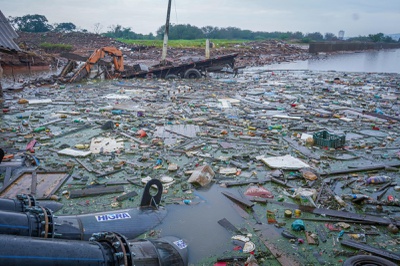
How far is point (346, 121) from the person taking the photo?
372 inches

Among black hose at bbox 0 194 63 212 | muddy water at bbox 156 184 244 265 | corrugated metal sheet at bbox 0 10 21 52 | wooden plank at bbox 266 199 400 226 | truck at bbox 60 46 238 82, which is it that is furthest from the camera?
truck at bbox 60 46 238 82

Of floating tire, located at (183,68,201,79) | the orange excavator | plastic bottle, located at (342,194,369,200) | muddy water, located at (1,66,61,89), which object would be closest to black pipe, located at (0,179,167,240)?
plastic bottle, located at (342,194,369,200)

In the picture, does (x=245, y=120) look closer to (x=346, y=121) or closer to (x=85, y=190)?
(x=346, y=121)

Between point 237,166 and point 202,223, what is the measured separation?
2.05 metres

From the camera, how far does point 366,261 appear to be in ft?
10.2

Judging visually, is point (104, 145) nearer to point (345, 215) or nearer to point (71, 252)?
point (345, 215)

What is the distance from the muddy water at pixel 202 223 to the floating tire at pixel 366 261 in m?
1.28

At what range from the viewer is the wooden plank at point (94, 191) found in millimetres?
4602

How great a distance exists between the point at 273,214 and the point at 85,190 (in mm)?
2916

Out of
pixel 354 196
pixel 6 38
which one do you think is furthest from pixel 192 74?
pixel 354 196

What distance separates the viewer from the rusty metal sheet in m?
4.55

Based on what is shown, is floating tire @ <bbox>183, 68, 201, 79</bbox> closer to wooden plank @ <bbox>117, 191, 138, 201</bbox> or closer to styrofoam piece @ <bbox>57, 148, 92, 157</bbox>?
Result: styrofoam piece @ <bbox>57, 148, 92, 157</bbox>

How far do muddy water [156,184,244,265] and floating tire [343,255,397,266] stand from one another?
1.28 m

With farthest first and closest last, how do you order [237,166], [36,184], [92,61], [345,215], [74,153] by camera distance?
[92,61] → [74,153] → [237,166] → [36,184] → [345,215]
